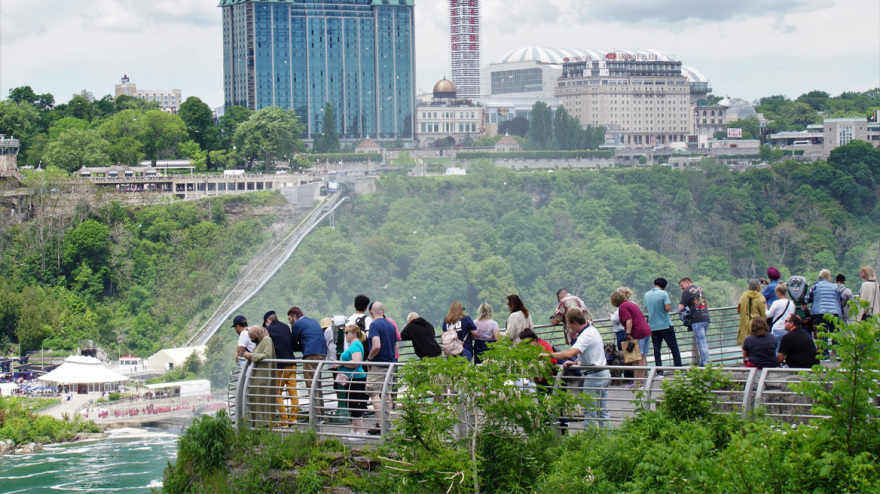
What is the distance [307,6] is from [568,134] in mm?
23983

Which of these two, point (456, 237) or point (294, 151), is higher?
point (294, 151)

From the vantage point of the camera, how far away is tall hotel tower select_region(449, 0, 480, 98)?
103 meters

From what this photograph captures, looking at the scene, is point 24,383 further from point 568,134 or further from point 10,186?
point 568,134

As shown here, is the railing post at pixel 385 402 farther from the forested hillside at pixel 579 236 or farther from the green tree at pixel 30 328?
the forested hillside at pixel 579 236

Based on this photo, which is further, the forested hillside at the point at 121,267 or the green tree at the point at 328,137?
the green tree at the point at 328,137

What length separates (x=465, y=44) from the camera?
103500 mm

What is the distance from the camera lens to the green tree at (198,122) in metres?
71.5

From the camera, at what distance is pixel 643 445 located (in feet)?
20.3

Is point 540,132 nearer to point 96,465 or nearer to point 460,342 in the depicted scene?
point 96,465

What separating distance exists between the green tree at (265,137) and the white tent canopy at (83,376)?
3205 cm

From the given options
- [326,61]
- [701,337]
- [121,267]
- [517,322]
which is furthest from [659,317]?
[326,61]

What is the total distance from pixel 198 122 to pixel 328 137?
14.5 metres

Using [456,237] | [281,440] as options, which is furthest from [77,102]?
[281,440]

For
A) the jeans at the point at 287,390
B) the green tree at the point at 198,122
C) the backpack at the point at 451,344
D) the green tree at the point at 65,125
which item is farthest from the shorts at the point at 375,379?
the green tree at the point at 198,122
